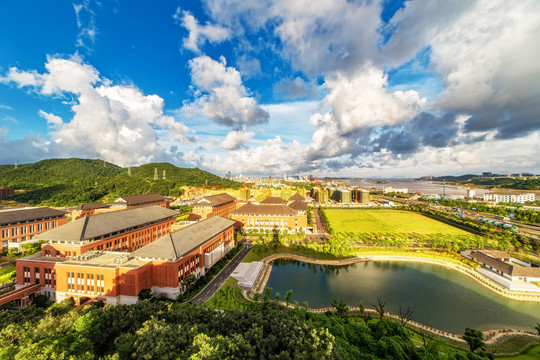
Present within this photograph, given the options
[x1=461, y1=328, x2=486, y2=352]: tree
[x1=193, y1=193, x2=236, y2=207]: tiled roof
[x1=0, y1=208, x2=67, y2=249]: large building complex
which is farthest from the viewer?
[x1=193, y1=193, x2=236, y2=207]: tiled roof

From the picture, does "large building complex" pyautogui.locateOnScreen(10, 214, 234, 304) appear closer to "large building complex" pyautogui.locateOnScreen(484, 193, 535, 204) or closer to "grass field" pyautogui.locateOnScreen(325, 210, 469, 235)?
"grass field" pyautogui.locateOnScreen(325, 210, 469, 235)

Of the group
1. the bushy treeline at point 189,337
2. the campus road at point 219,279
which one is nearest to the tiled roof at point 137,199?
the campus road at point 219,279

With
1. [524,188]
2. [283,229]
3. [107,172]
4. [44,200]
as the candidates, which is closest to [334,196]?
[283,229]

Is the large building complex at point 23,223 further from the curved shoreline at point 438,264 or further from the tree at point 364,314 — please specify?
the tree at point 364,314

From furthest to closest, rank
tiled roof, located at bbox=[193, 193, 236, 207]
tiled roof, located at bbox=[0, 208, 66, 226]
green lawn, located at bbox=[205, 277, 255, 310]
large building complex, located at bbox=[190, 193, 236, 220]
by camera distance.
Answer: tiled roof, located at bbox=[193, 193, 236, 207]
large building complex, located at bbox=[190, 193, 236, 220]
tiled roof, located at bbox=[0, 208, 66, 226]
green lawn, located at bbox=[205, 277, 255, 310]

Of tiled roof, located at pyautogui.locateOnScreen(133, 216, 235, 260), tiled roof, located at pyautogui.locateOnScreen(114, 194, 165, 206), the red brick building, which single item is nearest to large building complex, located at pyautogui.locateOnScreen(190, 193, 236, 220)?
tiled roof, located at pyautogui.locateOnScreen(114, 194, 165, 206)

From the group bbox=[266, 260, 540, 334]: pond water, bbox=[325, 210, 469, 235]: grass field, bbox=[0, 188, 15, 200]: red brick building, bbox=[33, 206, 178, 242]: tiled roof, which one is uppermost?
bbox=[0, 188, 15, 200]: red brick building

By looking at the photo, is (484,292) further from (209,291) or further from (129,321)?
(129,321)
